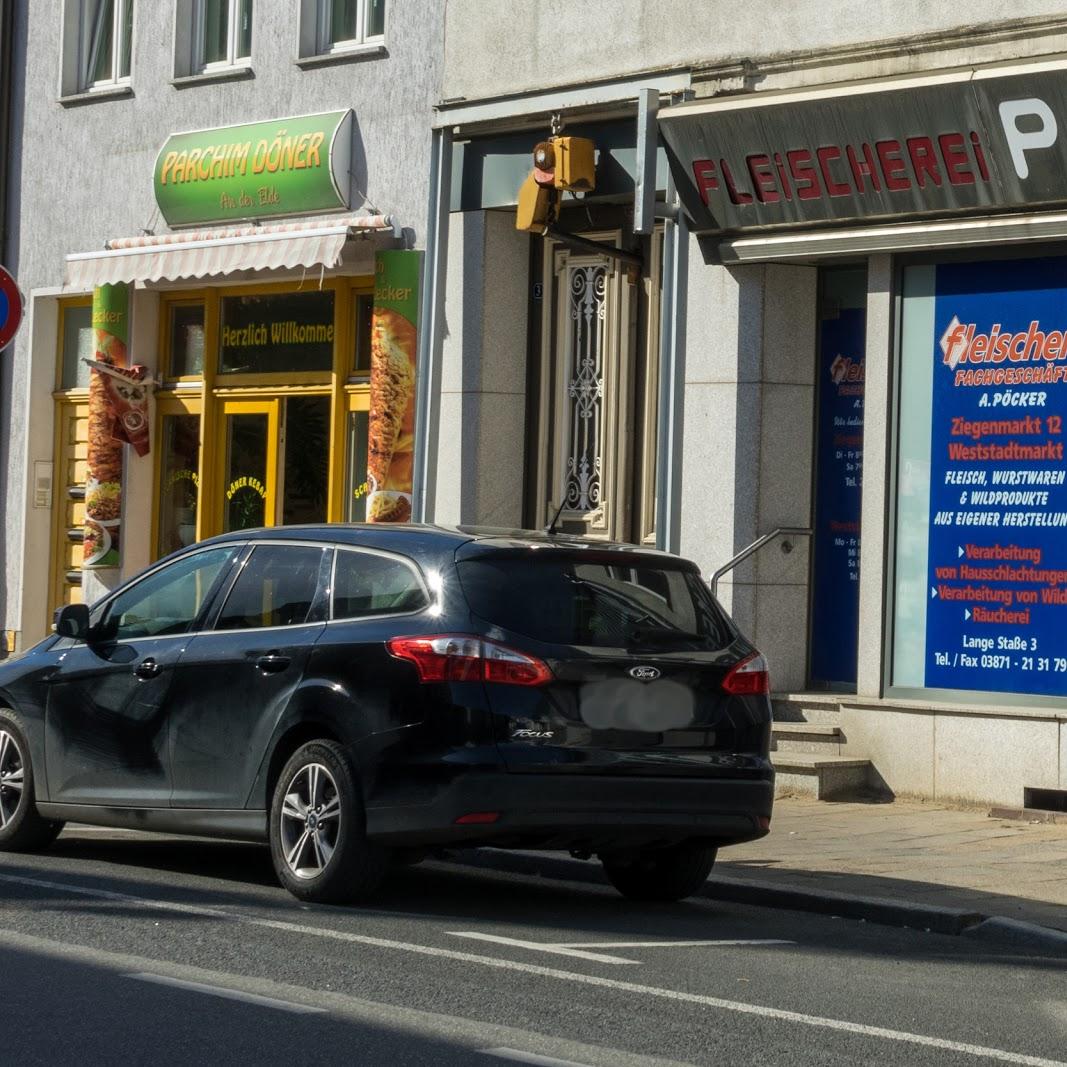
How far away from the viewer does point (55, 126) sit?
21.2 m

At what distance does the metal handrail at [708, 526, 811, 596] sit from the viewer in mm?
15047

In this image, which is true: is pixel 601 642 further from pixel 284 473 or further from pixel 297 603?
pixel 284 473

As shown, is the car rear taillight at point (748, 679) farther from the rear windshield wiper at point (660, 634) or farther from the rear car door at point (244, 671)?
the rear car door at point (244, 671)

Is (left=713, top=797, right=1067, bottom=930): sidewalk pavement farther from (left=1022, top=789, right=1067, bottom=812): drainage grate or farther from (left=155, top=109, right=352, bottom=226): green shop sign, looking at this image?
(left=155, top=109, right=352, bottom=226): green shop sign

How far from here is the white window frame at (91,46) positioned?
2083cm

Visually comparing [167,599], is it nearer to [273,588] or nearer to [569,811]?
[273,588]

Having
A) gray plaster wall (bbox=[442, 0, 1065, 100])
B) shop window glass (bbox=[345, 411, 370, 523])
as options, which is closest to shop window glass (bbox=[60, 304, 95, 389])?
shop window glass (bbox=[345, 411, 370, 523])

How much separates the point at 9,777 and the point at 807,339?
21.7ft

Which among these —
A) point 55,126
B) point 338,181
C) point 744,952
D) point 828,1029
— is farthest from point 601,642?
point 55,126

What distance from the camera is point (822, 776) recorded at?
14.0 m

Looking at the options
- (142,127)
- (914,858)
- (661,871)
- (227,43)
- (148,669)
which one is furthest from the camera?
(142,127)

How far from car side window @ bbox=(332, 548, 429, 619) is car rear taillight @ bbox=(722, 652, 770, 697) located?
1.31 meters

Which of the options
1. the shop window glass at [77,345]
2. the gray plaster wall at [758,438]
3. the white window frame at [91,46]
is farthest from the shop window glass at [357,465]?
the white window frame at [91,46]

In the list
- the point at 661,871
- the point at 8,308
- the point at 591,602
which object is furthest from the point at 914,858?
the point at 8,308
